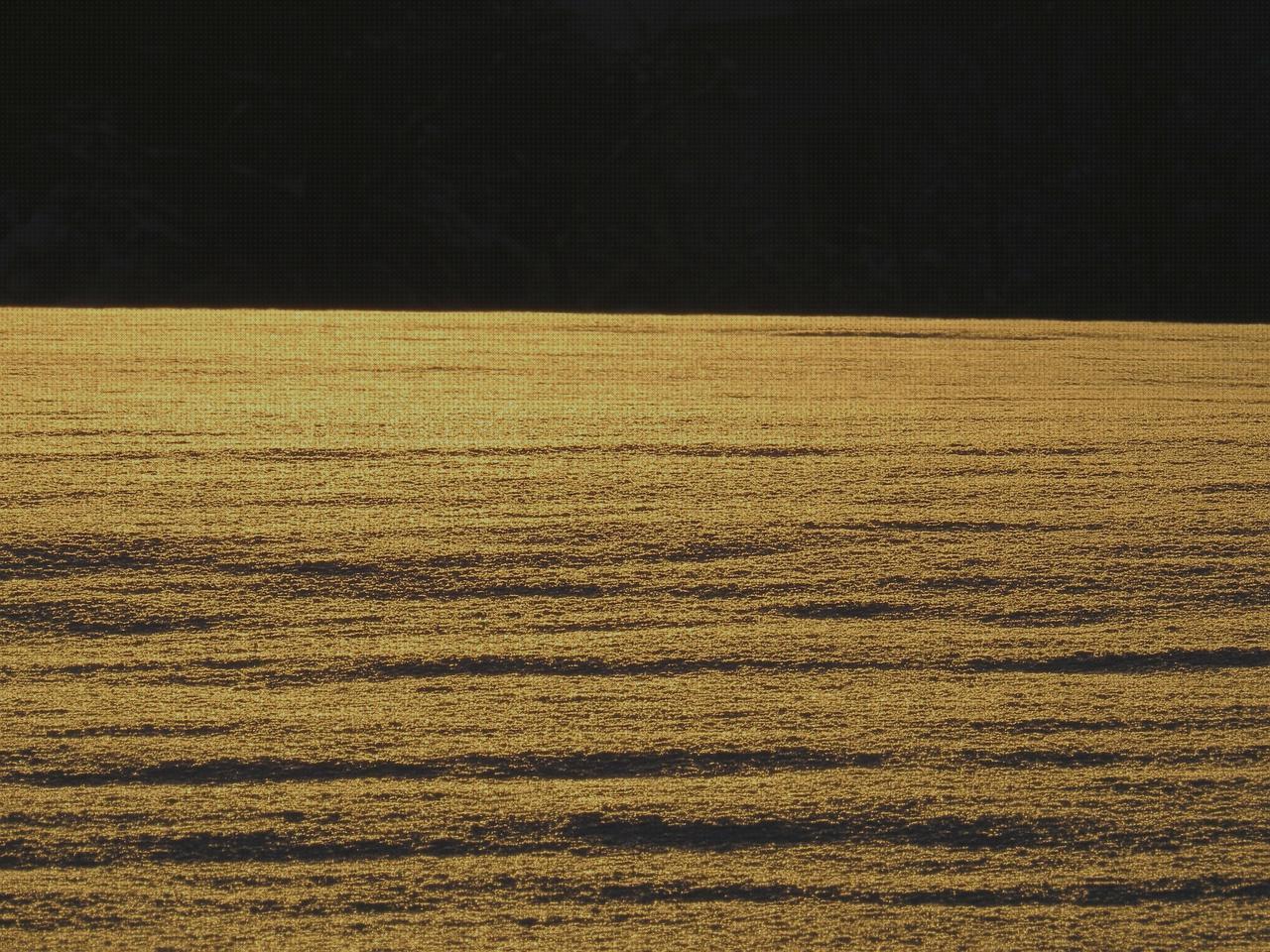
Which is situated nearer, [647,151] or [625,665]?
[625,665]

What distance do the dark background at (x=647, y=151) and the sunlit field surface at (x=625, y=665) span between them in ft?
4.28

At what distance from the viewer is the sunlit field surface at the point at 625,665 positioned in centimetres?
34

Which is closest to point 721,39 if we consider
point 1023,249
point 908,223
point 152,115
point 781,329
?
point 908,223

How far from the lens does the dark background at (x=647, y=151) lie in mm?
2006

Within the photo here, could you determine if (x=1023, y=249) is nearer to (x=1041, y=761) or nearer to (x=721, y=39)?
(x=721, y=39)

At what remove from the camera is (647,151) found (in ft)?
7.02

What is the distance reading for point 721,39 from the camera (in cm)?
209

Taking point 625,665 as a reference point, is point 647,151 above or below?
above

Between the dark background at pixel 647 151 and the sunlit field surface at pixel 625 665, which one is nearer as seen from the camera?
the sunlit field surface at pixel 625 665

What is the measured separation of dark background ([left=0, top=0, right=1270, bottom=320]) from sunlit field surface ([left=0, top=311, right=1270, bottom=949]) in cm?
130

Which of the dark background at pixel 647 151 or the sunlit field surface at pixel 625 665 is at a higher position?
the dark background at pixel 647 151

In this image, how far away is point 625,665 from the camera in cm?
44

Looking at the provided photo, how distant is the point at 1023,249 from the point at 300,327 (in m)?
1.44

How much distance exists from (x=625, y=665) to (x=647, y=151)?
1786 millimetres
